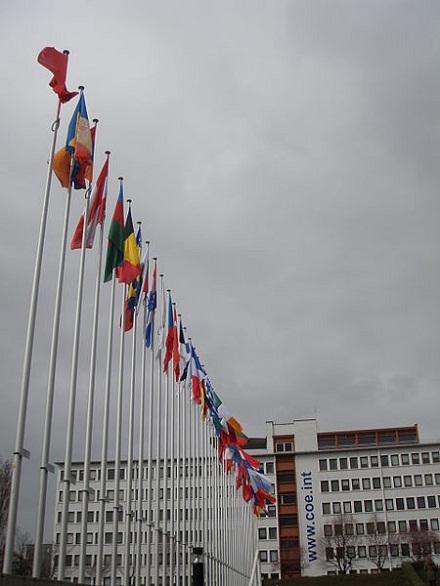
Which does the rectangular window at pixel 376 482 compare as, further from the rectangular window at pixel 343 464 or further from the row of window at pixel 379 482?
the rectangular window at pixel 343 464

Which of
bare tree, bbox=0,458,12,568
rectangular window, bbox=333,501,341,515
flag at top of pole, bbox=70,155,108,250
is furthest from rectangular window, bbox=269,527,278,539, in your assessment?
flag at top of pole, bbox=70,155,108,250

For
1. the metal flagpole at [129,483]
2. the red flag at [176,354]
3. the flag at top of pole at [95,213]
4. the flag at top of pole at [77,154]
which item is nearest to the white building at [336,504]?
the red flag at [176,354]

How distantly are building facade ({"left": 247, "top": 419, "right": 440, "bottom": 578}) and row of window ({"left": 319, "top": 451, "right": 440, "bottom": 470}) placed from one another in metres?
0.14

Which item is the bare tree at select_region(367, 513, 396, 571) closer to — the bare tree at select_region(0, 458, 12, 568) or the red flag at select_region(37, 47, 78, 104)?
the bare tree at select_region(0, 458, 12, 568)

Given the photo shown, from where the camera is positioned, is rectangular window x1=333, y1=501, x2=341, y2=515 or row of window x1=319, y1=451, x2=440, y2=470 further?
row of window x1=319, y1=451, x2=440, y2=470

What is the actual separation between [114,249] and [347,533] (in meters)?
Result: 74.4

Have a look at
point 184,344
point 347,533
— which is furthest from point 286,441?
point 184,344

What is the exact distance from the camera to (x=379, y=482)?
3701 inches

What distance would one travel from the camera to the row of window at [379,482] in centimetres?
9300

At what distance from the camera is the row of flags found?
1786 centimetres

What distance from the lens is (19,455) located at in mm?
13352

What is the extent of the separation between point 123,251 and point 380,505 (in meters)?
81.6

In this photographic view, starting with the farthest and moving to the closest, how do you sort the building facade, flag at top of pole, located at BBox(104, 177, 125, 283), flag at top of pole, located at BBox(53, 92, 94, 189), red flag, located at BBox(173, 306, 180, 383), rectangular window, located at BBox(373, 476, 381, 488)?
1. rectangular window, located at BBox(373, 476, 381, 488)
2. the building facade
3. red flag, located at BBox(173, 306, 180, 383)
4. flag at top of pole, located at BBox(104, 177, 125, 283)
5. flag at top of pole, located at BBox(53, 92, 94, 189)

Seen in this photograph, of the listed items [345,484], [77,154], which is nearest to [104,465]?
[77,154]
